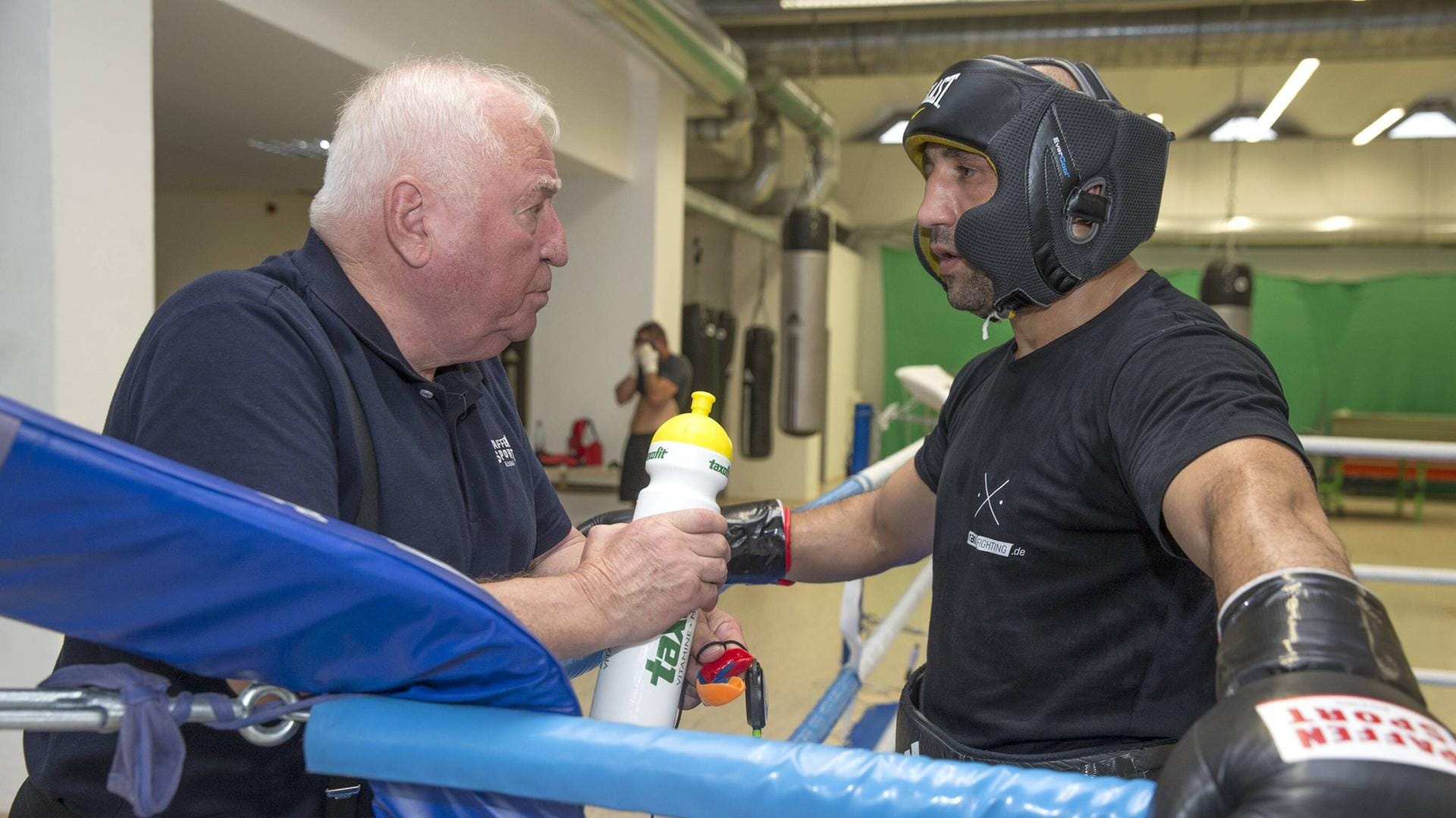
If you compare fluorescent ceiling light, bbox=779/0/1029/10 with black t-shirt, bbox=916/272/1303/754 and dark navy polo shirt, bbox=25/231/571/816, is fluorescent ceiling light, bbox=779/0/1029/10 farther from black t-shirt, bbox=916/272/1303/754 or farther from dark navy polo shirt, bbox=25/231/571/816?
dark navy polo shirt, bbox=25/231/571/816

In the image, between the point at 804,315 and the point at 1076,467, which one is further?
the point at 804,315

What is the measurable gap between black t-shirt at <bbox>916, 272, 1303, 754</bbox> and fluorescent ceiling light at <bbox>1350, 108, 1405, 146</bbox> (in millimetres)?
10420

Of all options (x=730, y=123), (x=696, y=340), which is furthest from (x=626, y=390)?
(x=730, y=123)

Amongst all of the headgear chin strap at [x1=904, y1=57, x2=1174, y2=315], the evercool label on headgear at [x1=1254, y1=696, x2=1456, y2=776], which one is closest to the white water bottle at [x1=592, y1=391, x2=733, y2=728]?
the headgear chin strap at [x1=904, y1=57, x2=1174, y2=315]

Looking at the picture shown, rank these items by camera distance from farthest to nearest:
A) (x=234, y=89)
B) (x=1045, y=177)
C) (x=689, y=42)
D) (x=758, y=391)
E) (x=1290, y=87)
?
(x=758, y=391) → (x=1290, y=87) → (x=689, y=42) → (x=234, y=89) → (x=1045, y=177)

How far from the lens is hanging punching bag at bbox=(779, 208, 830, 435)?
7297mm

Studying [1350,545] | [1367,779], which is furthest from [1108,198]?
[1350,545]

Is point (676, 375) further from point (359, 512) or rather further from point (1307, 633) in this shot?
point (1307, 633)

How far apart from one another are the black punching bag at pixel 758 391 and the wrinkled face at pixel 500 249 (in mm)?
8193

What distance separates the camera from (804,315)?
743cm

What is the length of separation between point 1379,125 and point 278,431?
11571 millimetres

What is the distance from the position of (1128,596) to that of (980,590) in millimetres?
174

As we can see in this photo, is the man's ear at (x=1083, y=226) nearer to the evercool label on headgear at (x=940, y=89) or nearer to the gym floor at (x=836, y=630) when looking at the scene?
the evercool label on headgear at (x=940, y=89)

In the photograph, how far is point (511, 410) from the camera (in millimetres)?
1459
